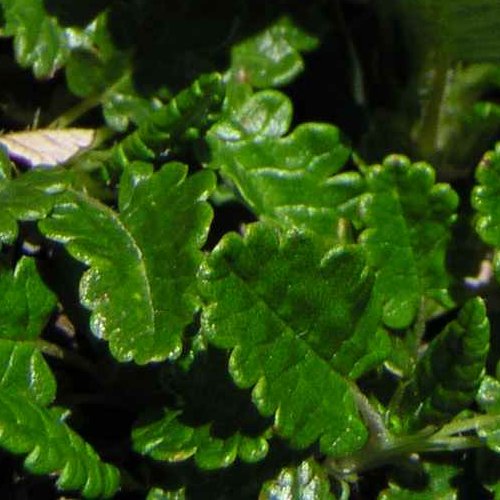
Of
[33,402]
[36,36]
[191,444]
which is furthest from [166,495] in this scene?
[36,36]

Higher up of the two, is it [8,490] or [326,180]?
[326,180]

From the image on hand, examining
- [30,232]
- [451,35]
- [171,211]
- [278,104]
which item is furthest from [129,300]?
[451,35]

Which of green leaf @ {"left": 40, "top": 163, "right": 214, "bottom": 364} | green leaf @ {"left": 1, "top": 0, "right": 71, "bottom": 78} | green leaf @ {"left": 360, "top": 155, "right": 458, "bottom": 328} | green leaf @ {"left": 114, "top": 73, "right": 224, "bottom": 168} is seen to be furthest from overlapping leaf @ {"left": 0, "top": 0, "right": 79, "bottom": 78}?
green leaf @ {"left": 360, "top": 155, "right": 458, "bottom": 328}

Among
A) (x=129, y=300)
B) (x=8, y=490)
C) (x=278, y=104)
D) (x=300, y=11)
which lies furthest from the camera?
(x=300, y=11)

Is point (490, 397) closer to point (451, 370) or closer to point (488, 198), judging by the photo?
point (451, 370)

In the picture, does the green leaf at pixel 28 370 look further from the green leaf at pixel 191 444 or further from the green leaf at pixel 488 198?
the green leaf at pixel 488 198

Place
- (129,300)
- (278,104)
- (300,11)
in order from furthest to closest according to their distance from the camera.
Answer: (300,11) < (278,104) < (129,300)

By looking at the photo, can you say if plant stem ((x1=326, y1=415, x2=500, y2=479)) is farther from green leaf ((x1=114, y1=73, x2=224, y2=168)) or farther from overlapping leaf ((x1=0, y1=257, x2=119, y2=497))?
green leaf ((x1=114, y1=73, x2=224, y2=168))

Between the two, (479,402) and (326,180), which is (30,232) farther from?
(479,402)

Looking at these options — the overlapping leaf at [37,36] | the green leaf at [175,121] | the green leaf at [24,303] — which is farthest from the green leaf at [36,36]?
the green leaf at [24,303]
